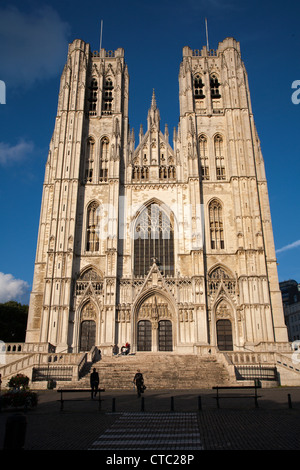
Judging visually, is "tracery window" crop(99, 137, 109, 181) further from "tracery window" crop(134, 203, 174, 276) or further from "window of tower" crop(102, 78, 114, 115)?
"tracery window" crop(134, 203, 174, 276)

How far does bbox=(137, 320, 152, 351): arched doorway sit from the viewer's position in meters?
30.0

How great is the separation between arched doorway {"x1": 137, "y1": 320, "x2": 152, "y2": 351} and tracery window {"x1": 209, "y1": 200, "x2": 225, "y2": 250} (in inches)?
342

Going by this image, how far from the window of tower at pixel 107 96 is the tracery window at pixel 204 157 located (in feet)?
32.3

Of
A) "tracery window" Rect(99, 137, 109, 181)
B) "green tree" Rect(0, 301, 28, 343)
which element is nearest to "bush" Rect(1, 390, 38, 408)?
"tracery window" Rect(99, 137, 109, 181)

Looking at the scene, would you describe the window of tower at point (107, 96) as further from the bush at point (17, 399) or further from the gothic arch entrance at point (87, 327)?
the bush at point (17, 399)

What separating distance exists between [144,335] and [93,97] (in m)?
25.0

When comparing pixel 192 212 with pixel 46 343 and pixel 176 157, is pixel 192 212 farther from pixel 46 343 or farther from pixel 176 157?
pixel 46 343

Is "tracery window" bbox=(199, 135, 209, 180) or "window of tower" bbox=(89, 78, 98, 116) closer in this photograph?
"tracery window" bbox=(199, 135, 209, 180)

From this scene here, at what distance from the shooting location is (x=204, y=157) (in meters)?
36.7

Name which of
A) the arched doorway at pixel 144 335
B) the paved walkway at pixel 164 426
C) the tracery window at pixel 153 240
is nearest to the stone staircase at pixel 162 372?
the arched doorway at pixel 144 335

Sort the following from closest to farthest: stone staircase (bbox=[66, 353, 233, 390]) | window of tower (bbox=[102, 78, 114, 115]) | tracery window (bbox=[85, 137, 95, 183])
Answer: stone staircase (bbox=[66, 353, 233, 390]) → tracery window (bbox=[85, 137, 95, 183]) → window of tower (bbox=[102, 78, 114, 115])

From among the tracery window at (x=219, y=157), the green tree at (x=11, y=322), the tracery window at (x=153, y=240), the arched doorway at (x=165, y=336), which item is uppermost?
the tracery window at (x=219, y=157)

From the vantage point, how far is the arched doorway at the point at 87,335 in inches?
1181

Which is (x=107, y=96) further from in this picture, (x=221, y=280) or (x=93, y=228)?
(x=221, y=280)
